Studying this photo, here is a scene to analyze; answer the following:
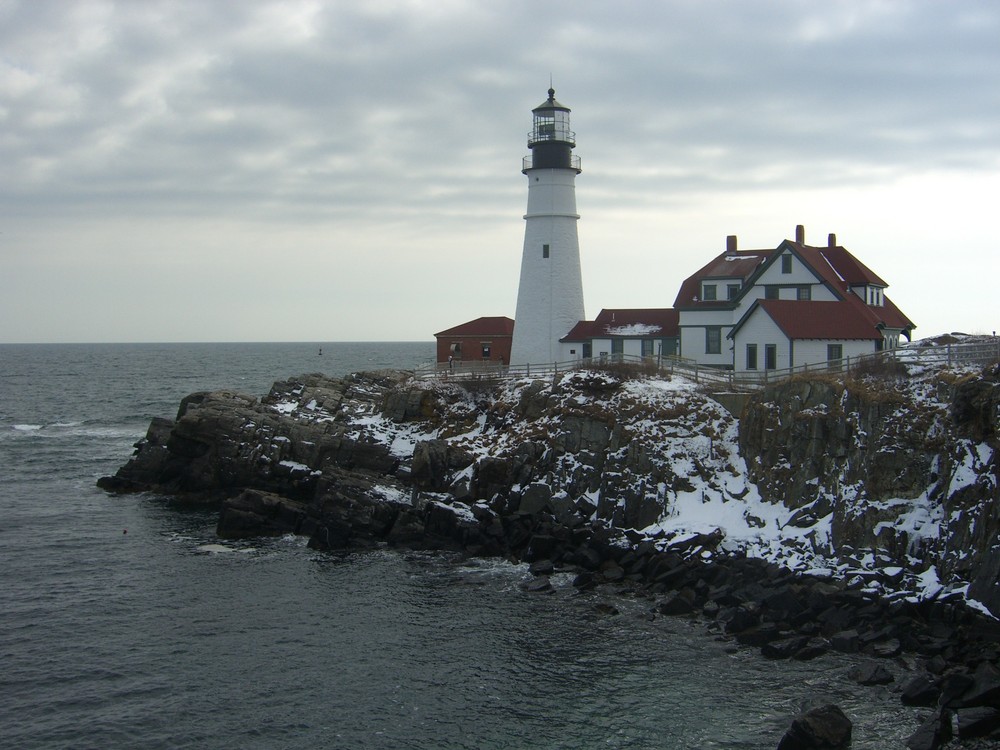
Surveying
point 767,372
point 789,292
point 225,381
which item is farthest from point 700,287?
point 225,381

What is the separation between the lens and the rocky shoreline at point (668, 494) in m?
25.6

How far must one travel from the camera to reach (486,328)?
193 feet

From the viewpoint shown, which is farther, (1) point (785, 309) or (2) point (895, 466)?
(1) point (785, 309)

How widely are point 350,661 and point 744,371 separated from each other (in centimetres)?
2547

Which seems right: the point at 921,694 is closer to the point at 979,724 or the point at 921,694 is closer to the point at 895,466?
the point at 979,724

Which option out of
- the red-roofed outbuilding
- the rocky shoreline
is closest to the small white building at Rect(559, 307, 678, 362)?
the red-roofed outbuilding

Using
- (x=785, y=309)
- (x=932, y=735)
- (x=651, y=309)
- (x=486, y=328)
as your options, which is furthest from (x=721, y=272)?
(x=932, y=735)

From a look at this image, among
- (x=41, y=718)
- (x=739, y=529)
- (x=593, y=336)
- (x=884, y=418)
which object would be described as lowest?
(x=41, y=718)

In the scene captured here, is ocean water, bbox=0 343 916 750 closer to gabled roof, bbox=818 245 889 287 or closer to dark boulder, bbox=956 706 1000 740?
dark boulder, bbox=956 706 1000 740

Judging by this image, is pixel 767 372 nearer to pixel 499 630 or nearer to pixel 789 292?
pixel 789 292

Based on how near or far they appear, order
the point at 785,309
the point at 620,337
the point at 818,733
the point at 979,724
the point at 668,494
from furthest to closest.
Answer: the point at 620,337
the point at 785,309
the point at 668,494
the point at 979,724
the point at 818,733

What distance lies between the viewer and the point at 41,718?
70.5ft

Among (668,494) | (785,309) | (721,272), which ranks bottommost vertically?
(668,494)

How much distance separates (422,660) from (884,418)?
707 inches
